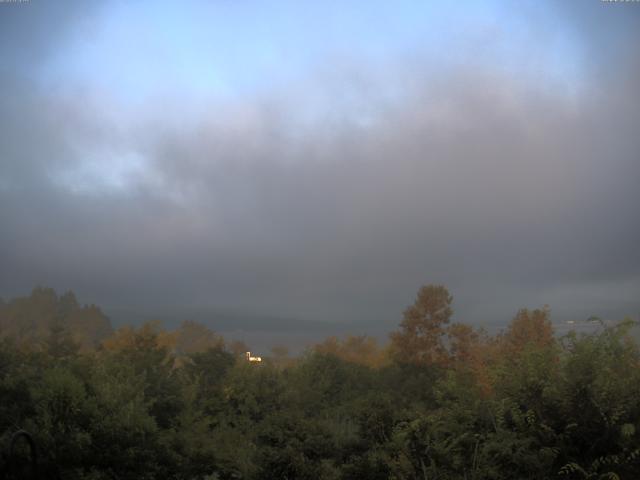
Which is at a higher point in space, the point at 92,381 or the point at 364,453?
the point at 92,381

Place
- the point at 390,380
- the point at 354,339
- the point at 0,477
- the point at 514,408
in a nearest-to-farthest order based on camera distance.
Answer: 1. the point at 0,477
2. the point at 514,408
3. the point at 390,380
4. the point at 354,339

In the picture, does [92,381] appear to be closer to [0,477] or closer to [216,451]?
[216,451]

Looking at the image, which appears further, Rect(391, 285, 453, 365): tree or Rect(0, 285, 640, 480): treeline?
Rect(391, 285, 453, 365): tree

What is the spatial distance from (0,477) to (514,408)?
6835 millimetres

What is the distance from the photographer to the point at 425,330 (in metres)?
51.8

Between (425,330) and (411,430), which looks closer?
(411,430)

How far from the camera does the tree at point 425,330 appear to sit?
4978 cm

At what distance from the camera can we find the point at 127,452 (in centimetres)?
919

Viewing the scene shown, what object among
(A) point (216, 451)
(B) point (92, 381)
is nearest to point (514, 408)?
(A) point (216, 451)

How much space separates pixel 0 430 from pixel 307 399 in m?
18.5

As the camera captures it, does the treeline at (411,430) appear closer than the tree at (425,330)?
Yes

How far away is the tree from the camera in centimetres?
4978

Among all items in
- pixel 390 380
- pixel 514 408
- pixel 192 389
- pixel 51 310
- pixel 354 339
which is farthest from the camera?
pixel 51 310

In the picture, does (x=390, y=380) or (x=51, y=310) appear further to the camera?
(x=51, y=310)
